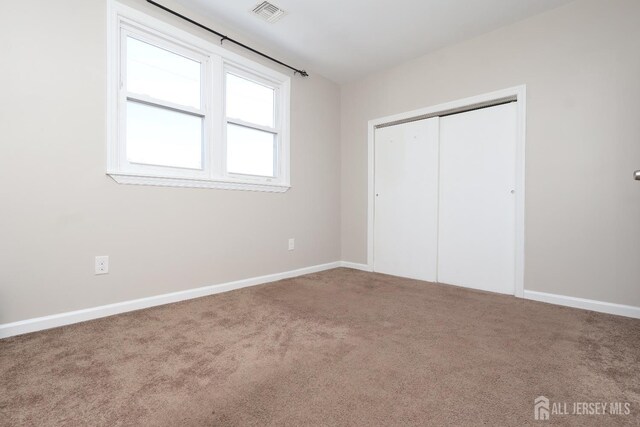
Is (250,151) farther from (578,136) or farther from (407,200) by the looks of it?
(578,136)

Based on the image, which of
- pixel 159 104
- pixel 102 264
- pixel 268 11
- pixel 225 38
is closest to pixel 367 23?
pixel 268 11

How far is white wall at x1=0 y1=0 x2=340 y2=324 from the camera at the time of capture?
5.87 feet

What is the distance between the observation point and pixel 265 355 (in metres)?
1.55

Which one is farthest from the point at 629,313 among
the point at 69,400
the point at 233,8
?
the point at 233,8

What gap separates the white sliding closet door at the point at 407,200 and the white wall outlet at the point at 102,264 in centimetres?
273

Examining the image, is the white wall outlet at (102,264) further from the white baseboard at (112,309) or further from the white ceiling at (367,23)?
the white ceiling at (367,23)

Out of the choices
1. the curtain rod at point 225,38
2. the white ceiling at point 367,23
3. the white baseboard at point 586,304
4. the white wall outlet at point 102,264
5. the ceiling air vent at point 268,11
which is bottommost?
the white baseboard at point 586,304

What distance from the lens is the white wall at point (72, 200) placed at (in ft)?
5.87

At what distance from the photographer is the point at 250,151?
3115 millimetres

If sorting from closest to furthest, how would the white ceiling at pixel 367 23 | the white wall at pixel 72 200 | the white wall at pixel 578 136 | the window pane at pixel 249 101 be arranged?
the white wall at pixel 72 200
the white wall at pixel 578 136
the white ceiling at pixel 367 23
the window pane at pixel 249 101

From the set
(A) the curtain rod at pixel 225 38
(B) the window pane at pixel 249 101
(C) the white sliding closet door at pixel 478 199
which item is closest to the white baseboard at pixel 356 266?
(C) the white sliding closet door at pixel 478 199

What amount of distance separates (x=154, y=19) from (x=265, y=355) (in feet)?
8.35

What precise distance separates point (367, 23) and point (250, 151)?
162cm

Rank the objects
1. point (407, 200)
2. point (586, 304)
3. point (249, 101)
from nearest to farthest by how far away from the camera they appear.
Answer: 1. point (586, 304)
2. point (249, 101)
3. point (407, 200)
